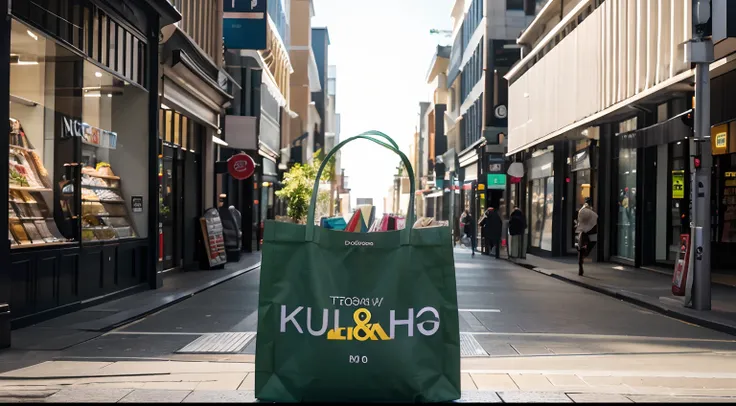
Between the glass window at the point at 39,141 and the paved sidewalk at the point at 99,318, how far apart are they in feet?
3.38

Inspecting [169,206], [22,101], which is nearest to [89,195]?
[22,101]

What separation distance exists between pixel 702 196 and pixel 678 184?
7.63 m

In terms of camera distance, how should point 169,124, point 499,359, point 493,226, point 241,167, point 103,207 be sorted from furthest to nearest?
point 493,226
point 241,167
point 169,124
point 103,207
point 499,359

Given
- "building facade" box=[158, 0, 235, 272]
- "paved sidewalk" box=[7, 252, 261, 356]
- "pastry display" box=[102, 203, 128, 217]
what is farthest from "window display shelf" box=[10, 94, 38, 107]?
"building facade" box=[158, 0, 235, 272]

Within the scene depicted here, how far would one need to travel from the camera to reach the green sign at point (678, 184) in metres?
19.6

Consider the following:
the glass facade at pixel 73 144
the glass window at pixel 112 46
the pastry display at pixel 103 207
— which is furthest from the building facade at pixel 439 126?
the glass window at pixel 112 46

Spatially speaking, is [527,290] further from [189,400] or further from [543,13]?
[543,13]

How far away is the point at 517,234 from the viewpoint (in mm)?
28891

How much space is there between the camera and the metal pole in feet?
41.0

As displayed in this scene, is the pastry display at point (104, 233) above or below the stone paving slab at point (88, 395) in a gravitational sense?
above

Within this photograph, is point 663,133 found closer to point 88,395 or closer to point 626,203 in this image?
point 626,203

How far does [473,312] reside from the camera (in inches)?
489

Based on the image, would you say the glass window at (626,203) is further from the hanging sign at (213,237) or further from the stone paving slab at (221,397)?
the stone paving slab at (221,397)

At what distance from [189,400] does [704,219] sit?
9.10 metres
